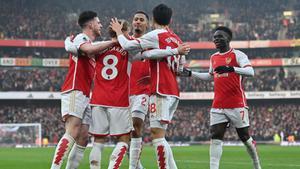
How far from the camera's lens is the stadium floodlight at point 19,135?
139 feet

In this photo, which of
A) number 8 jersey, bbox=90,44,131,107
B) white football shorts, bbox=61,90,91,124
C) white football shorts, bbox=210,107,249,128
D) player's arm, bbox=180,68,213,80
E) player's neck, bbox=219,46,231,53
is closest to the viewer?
number 8 jersey, bbox=90,44,131,107

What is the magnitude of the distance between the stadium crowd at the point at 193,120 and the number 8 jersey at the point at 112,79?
40.3 meters

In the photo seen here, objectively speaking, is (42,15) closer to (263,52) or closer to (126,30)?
(263,52)

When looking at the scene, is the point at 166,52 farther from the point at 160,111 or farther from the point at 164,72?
the point at 160,111

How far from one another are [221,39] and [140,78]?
1.75m

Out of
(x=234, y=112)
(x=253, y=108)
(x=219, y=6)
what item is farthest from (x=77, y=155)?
(x=219, y=6)

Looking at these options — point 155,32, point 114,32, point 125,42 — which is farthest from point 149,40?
A: point 114,32

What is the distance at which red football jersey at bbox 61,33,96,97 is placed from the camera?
9672 millimetres

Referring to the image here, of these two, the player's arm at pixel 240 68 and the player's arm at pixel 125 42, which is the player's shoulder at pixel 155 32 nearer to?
the player's arm at pixel 125 42

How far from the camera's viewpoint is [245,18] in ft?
217

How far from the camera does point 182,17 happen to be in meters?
66.2

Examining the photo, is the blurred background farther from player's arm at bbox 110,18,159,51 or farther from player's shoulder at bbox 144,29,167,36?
player's arm at bbox 110,18,159,51

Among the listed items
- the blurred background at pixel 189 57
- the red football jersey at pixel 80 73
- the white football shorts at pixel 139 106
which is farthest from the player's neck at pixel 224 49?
the blurred background at pixel 189 57

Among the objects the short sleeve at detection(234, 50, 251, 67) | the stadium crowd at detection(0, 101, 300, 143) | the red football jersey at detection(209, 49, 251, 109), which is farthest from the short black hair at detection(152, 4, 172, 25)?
the stadium crowd at detection(0, 101, 300, 143)
